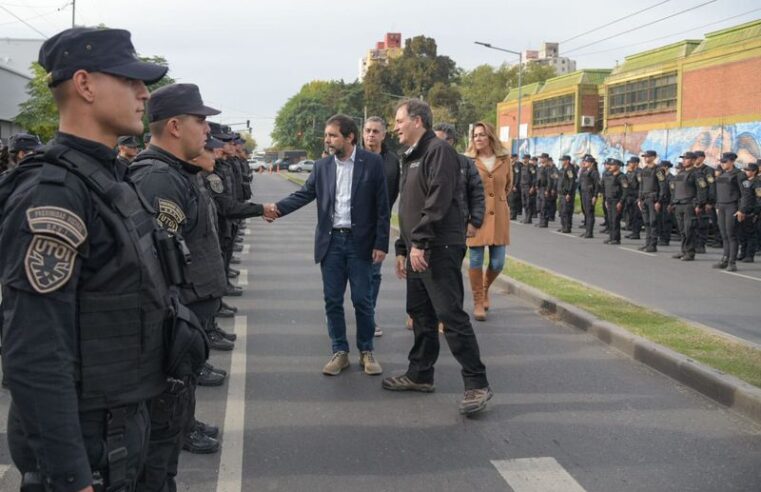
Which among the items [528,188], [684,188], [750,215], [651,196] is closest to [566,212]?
[651,196]

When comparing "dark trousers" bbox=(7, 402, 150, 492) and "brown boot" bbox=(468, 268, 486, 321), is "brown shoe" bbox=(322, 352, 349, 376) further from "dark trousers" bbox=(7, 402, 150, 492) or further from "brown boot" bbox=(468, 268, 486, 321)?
"dark trousers" bbox=(7, 402, 150, 492)

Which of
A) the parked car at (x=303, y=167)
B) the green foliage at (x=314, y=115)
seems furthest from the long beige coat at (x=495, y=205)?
the green foliage at (x=314, y=115)

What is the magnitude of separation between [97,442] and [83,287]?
430 millimetres

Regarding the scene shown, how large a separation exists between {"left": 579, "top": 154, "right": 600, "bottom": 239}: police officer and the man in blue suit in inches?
532

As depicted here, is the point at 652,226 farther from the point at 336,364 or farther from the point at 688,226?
the point at 336,364

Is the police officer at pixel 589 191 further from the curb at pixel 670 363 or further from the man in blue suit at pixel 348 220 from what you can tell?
the man in blue suit at pixel 348 220

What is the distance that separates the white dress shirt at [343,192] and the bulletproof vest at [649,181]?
12.2 m

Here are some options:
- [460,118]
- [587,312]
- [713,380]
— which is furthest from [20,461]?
[460,118]

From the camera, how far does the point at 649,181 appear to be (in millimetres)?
16828

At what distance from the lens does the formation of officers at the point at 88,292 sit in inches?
73.6

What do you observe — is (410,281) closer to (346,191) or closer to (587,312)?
(346,191)

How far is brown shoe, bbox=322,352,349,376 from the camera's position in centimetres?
605

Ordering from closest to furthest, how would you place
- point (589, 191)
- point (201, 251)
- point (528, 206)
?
point (201, 251) → point (589, 191) → point (528, 206)

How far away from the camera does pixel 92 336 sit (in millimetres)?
2000
